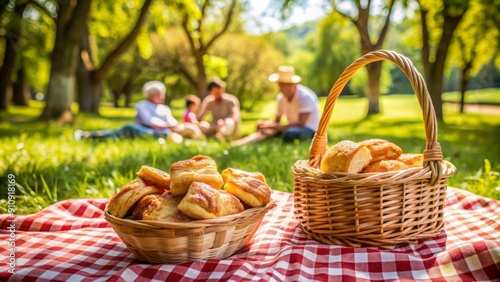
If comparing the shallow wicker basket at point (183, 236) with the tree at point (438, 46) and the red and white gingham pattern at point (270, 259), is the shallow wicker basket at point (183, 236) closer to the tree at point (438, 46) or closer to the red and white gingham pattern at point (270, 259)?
the red and white gingham pattern at point (270, 259)

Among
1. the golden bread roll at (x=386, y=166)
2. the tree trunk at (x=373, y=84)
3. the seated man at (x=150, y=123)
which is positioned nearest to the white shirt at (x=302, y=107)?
the seated man at (x=150, y=123)

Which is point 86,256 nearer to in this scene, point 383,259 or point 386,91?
point 383,259

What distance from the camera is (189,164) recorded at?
2307 mm

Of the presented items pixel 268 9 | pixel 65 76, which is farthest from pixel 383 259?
pixel 268 9

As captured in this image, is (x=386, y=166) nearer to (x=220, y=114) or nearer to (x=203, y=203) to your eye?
(x=203, y=203)

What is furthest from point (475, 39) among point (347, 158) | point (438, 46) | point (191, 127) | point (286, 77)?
point (347, 158)

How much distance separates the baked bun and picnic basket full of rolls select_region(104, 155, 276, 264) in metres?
0.39

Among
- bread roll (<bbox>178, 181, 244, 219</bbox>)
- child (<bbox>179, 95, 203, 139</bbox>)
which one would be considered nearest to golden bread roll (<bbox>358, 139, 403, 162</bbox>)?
bread roll (<bbox>178, 181, 244, 219</bbox>)

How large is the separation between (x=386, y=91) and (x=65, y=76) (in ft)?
194

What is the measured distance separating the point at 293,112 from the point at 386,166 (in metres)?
6.18

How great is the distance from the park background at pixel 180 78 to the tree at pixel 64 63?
3cm

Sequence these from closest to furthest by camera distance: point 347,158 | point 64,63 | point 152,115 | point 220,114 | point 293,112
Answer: point 347,158, point 293,112, point 152,115, point 220,114, point 64,63

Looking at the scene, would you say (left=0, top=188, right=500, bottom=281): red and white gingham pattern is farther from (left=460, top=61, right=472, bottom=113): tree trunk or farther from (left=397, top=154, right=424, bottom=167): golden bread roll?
(left=460, top=61, right=472, bottom=113): tree trunk

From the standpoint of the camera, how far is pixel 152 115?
894cm
